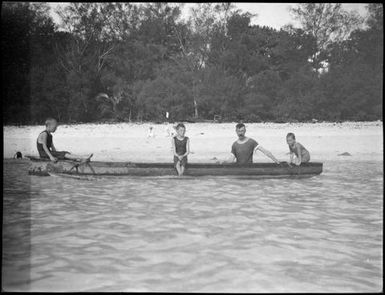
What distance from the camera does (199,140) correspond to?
14758 millimetres

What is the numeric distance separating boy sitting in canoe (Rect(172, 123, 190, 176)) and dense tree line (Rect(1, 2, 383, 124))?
22.1 feet

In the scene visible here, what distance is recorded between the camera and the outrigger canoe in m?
8.16

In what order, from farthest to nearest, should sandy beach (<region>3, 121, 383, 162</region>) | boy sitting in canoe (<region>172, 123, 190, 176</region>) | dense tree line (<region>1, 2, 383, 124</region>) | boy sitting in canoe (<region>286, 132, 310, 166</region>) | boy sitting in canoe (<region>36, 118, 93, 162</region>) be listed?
1. dense tree line (<region>1, 2, 383, 124</region>)
2. sandy beach (<region>3, 121, 383, 162</region>)
3. boy sitting in canoe (<region>286, 132, 310, 166</region>)
4. boy sitting in canoe (<region>172, 123, 190, 176</region>)
5. boy sitting in canoe (<region>36, 118, 93, 162</region>)

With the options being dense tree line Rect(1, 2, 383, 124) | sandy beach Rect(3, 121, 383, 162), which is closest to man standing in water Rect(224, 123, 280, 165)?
sandy beach Rect(3, 121, 383, 162)

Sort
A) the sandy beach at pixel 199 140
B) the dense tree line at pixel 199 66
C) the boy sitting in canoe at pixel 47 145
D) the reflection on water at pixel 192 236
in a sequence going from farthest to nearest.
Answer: the dense tree line at pixel 199 66
the sandy beach at pixel 199 140
the boy sitting in canoe at pixel 47 145
the reflection on water at pixel 192 236

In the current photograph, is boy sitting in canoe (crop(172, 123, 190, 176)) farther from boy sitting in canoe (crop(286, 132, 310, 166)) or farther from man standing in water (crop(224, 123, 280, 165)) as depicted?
boy sitting in canoe (crop(286, 132, 310, 166))

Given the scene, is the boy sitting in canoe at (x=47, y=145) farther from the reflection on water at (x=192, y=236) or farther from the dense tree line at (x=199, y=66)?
→ the dense tree line at (x=199, y=66)

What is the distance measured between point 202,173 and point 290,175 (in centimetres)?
192

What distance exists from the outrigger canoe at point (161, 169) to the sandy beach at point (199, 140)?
3400mm

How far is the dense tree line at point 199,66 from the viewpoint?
49.6 feet

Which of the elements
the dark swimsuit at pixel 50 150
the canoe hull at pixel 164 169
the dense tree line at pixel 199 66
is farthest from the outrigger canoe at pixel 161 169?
the dense tree line at pixel 199 66

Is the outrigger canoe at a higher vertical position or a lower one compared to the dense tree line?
lower

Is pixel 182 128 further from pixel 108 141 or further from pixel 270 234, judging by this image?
pixel 108 141

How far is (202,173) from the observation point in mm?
8148
